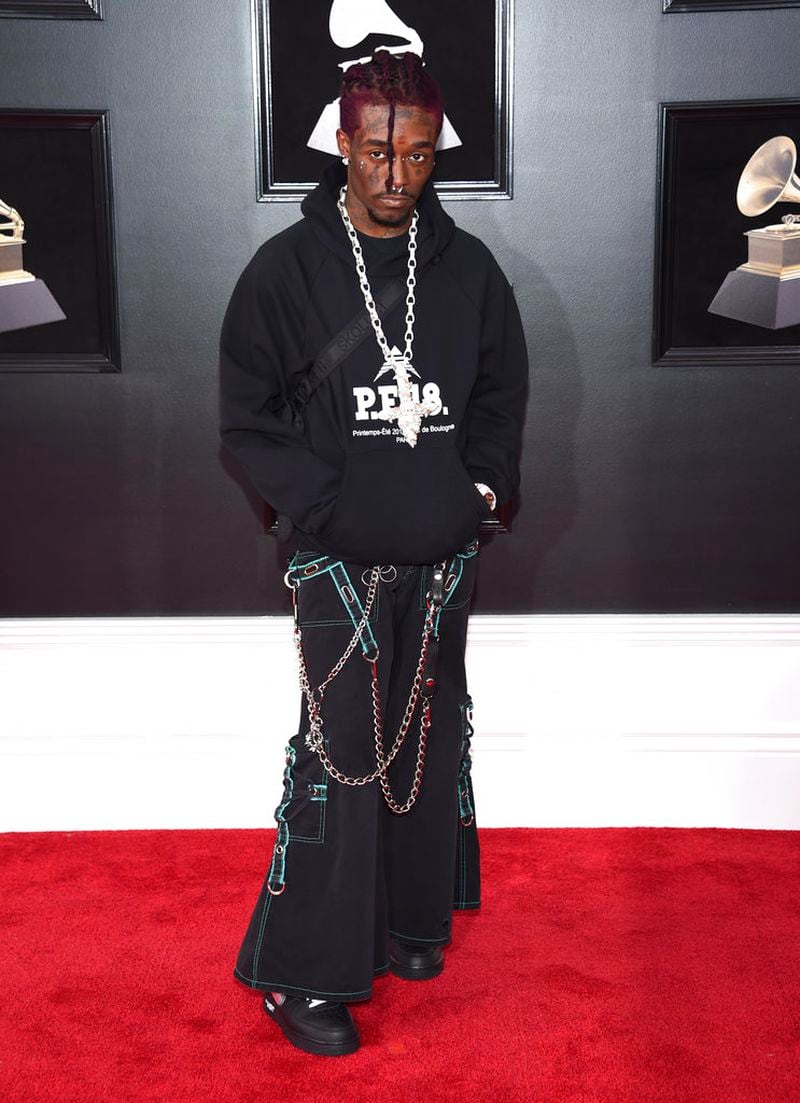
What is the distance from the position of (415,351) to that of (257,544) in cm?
120

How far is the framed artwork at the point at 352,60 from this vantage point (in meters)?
3.19

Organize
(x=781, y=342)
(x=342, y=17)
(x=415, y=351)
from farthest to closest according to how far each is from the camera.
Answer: (x=781, y=342) < (x=342, y=17) < (x=415, y=351)

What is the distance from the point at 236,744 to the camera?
3605mm

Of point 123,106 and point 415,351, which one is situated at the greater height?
point 123,106

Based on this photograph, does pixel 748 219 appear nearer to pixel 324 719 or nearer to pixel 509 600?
pixel 509 600

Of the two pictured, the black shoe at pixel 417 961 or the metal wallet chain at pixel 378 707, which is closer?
the metal wallet chain at pixel 378 707

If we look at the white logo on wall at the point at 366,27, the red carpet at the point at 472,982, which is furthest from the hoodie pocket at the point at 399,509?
the white logo on wall at the point at 366,27

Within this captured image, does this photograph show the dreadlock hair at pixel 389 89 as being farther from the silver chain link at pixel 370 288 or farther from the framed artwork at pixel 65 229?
the framed artwork at pixel 65 229

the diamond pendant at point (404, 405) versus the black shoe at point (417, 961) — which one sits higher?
the diamond pendant at point (404, 405)

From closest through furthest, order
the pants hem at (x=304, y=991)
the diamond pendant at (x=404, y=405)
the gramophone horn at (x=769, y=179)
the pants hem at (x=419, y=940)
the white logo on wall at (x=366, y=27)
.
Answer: the diamond pendant at (x=404, y=405) < the pants hem at (x=304, y=991) < the pants hem at (x=419, y=940) < the white logo on wall at (x=366, y=27) < the gramophone horn at (x=769, y=179)

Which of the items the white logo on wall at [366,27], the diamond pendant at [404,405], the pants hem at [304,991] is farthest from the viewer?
the white logo on wall at [366,27]

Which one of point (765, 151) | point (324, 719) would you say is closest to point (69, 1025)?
point (324, 719)

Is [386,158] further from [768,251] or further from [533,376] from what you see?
[768,251]

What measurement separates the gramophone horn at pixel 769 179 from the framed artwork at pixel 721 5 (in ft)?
1.11
